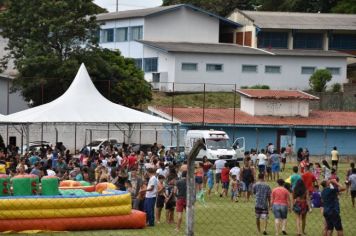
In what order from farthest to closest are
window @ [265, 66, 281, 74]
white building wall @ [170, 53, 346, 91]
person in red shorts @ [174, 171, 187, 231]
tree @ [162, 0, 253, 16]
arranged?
1. tree @ [162, 0, 253, 16]
2. window @ [265, 66, 281, 74]
3. white building wall @ [170, 53, 346, 91]
4. person in red shorts @ [174, 171, 187, 231]

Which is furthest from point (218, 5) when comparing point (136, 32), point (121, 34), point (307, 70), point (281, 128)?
point (281, 128)

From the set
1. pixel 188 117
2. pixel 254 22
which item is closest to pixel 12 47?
pixel 188 117

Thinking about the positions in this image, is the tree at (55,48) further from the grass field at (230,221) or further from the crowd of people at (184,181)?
the grass field at (230,221)

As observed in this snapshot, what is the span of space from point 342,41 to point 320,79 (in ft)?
41.2

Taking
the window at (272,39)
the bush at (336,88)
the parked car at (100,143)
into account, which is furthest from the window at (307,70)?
the parked car at (100,143)

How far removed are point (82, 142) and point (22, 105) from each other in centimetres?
896

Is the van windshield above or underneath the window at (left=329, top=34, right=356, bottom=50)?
underneath

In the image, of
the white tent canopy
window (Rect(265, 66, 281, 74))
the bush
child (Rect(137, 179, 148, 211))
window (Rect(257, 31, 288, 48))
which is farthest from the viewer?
window (Rect(257, 31, 288, 48))

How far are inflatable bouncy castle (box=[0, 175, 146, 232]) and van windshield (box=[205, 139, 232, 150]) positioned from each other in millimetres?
24011

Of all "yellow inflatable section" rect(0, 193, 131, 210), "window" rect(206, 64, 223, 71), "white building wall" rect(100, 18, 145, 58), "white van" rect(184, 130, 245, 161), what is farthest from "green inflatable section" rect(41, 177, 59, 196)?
"white building wall" rect(100, 18, 145, 58)

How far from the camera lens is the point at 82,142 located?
54.2m

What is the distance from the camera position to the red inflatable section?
2188 cm

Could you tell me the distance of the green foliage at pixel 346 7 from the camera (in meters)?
87.3

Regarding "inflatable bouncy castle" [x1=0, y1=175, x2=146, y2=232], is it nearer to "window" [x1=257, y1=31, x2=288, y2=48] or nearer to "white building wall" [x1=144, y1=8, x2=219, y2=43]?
"white building wall" [x1=144, y1=8, x2=219, y2=43]
